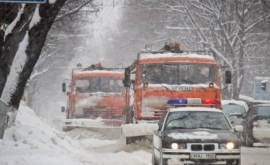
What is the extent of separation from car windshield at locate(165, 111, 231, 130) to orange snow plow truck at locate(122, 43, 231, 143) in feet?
14.9

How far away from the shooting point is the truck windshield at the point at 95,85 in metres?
26.3

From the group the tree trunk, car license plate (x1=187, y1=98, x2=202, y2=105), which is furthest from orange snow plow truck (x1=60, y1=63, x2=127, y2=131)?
the tree trunk

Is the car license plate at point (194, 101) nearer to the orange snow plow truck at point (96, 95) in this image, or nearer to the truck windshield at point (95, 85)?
the orange snow plow truck at point (96, 95)

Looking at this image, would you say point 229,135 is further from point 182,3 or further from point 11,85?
point 182,3

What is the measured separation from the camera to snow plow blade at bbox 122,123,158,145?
17.3 metres

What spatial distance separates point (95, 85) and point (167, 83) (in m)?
9.06

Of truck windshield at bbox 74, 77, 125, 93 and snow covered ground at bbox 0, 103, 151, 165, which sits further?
truck windshield at bbox 74, 77, 125, 93

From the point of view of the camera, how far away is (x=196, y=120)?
498 inches

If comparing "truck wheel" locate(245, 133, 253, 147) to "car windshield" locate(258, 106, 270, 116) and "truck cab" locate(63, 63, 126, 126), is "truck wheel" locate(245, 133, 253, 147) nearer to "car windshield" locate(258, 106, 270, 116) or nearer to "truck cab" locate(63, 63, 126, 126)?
"car windshield" locate(258, 106, 270, 116)

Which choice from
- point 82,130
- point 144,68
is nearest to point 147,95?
point 144,68

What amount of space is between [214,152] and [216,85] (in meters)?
6.72

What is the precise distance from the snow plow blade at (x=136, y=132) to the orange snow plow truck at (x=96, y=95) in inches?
299

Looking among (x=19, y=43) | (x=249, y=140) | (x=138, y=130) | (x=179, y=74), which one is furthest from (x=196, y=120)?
(x=249, y=140)

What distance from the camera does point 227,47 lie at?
37.0m
